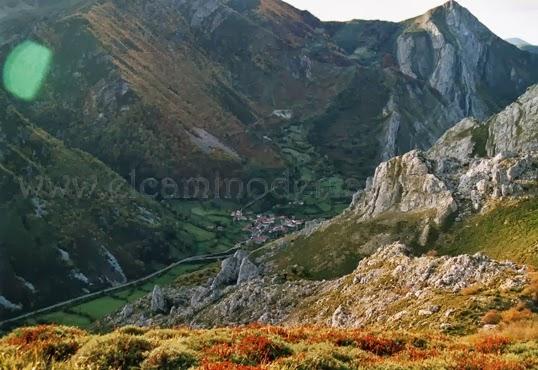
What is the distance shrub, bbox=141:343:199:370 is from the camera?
21609mm

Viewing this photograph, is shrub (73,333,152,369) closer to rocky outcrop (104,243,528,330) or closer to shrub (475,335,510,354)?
shrub (475,335,510,354)

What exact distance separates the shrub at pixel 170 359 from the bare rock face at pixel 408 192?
8183 centimetres

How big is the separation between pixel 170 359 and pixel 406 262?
49551 mm

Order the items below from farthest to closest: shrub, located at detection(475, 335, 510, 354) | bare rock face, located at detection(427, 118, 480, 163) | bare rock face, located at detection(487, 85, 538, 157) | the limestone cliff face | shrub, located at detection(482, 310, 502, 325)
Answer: bare rock face, located at detection(427, 118, 480, 163)
bare rock face, located at detection(487, 85, 538, 157)
the limestone cliff face
shrub, located at detection(482, 310, 502, 325)
shrub, located at detection(475, 335, 510, 354)

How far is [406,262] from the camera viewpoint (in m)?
66.9

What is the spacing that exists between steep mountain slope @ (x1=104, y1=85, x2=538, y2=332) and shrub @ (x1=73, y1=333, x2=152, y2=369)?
26.5 m

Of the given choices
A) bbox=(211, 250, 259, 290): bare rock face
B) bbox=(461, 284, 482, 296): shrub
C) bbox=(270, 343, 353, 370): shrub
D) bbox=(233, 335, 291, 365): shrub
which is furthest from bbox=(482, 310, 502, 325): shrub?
bbox=(211, 250, 259, 290): bare rock face

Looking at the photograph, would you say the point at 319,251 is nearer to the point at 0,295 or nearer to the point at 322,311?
the point at 322,311

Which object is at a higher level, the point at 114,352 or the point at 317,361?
the point at 114,352

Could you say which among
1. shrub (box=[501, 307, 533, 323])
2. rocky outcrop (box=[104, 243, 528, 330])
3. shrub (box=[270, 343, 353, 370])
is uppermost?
shrub (box=[270, 343, 353, 370])

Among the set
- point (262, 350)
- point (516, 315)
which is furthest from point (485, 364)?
point (516, 315)

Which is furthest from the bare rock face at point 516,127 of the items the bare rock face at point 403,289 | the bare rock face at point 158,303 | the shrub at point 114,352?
the shrub at point 114,352

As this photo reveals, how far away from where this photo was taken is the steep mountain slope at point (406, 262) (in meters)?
49.4

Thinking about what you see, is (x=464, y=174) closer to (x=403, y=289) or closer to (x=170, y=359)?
(x=403, y=289)
